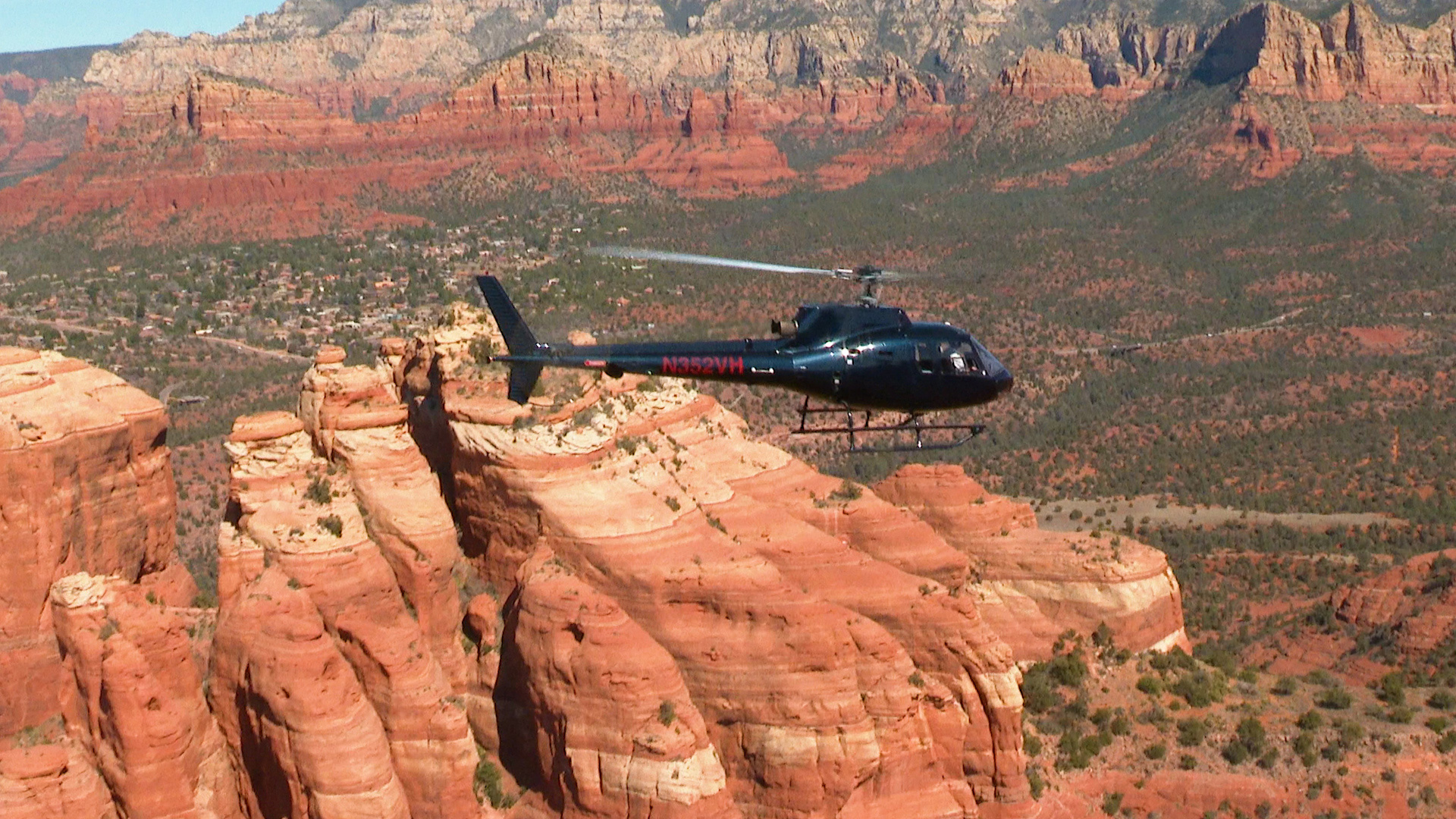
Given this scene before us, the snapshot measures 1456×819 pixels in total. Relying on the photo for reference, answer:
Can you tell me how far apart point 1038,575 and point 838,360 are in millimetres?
16818

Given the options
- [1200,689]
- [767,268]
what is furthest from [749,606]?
[1200,689]

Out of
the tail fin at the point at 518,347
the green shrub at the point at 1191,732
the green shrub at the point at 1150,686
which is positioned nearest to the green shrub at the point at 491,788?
the tail fin at the point at 518,347

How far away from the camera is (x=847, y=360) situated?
129 ft

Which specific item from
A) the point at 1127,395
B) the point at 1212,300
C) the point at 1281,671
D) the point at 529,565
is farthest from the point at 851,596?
the point at 1212,300

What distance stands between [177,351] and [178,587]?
10057 centimetres

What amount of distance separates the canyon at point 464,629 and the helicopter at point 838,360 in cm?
333

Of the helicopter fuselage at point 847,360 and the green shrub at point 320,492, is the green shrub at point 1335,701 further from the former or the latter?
the green shrub at point 320,492

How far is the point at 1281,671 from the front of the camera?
63.7 m

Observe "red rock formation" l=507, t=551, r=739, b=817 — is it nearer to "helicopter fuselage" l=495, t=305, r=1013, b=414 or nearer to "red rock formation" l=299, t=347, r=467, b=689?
"red rock formation" l=299, t=347, r=467, b=689

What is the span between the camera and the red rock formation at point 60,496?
3806cm

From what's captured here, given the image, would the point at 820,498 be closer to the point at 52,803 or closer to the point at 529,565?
the point at 529,565

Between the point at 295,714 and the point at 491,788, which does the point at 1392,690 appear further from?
the point at 295,714

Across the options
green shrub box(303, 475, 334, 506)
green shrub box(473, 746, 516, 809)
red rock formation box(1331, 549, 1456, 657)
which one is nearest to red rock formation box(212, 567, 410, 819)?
green shrub box(473, 746, 516, 809)

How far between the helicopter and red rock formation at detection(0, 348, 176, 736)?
996 centimetres
